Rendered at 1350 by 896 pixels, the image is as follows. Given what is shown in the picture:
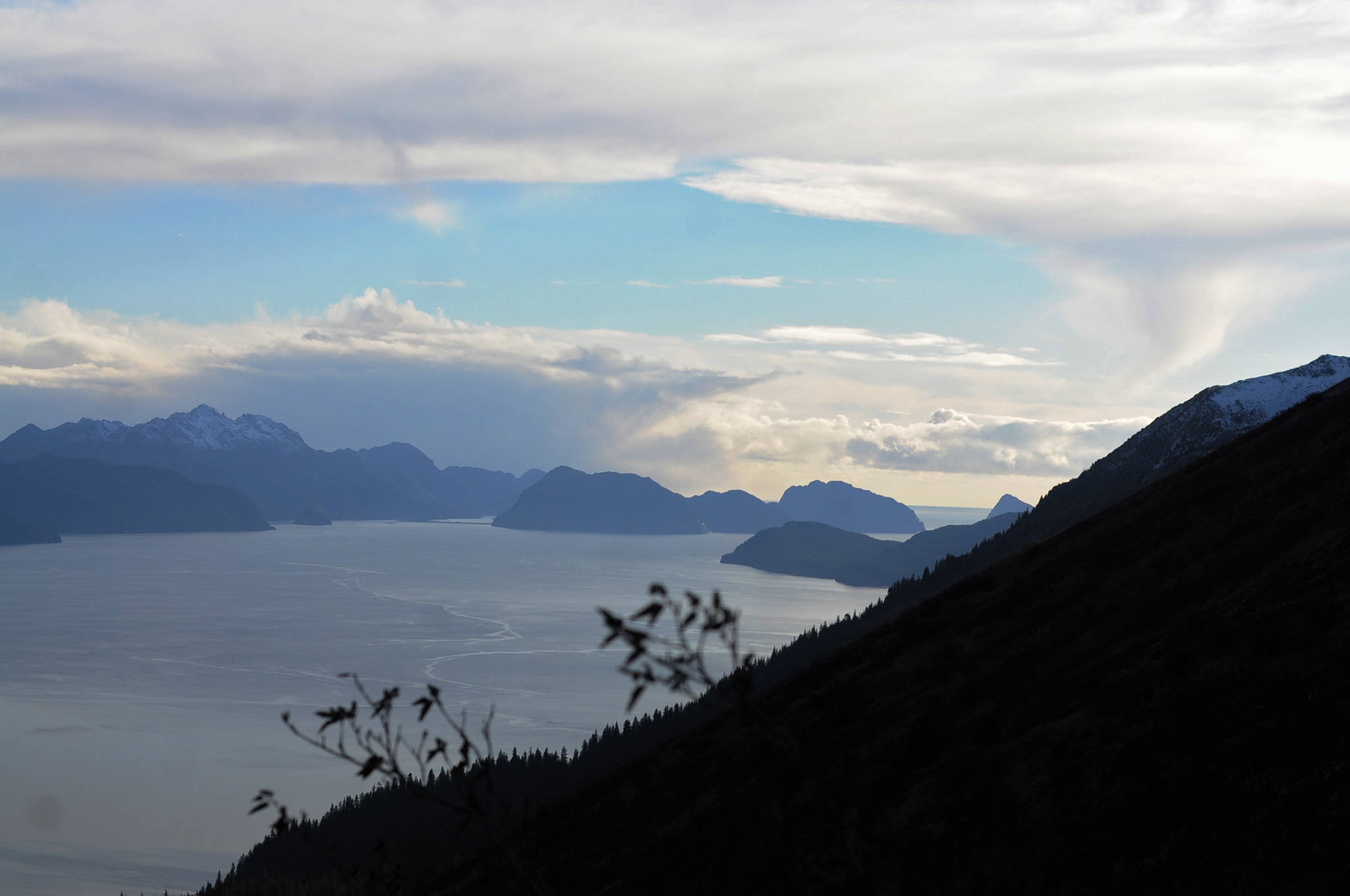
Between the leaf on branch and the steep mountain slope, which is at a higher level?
the leaf on branch

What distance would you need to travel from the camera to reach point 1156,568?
72.9 metres

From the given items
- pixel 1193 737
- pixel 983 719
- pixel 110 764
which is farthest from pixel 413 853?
pixel 1193 737

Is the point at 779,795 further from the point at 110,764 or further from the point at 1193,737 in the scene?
the point at 110,764

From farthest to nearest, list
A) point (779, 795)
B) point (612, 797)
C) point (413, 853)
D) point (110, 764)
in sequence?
point (110, 764) < point (413, 853) < point (612, 797) < point (779, 795)

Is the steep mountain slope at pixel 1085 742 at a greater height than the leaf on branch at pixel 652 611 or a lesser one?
lesser

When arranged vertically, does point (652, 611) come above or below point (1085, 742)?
above

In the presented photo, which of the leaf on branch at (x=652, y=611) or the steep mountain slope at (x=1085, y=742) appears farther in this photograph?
the steep mountain slope at (x=1085, y=742)

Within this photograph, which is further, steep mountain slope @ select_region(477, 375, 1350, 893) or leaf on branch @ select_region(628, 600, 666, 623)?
steep mountain slope @ select_region(477, 375, 1350, 893)

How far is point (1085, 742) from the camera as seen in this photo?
4284cm

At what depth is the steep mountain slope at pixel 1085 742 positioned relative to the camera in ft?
86.9

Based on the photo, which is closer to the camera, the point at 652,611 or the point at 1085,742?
the point at 652,611

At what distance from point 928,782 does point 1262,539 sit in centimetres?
3095

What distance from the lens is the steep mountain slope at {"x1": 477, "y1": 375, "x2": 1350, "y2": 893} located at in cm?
2650

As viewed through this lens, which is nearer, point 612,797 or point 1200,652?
point 1200,652
